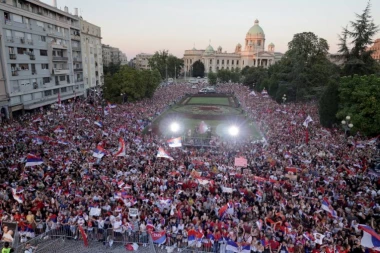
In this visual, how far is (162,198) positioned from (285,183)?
22.4 ft

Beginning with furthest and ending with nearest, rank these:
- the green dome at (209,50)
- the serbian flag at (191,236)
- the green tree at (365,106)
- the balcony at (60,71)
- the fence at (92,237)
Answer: the green dome at (209,50)
the balcony at (60,71)
the green tree at (365,106)
the fence at (92,237)
the serbian flag at (191,236)

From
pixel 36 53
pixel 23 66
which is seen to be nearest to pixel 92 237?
pixel 23 66

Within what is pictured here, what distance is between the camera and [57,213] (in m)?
12.6

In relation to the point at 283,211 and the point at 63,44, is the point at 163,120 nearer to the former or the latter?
the point at 63,44

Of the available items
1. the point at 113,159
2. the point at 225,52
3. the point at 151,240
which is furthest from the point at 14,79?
the point at 225,52

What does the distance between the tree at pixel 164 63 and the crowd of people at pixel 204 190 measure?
272 ft

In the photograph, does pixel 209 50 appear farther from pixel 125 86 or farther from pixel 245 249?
pixel 245 249

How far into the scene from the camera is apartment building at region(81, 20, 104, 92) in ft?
190

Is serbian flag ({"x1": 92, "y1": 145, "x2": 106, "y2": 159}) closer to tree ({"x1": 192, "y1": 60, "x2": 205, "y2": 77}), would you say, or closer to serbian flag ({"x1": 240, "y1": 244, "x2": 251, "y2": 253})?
serbian flag ({"x1": 240, "y1": 244, "x2": 251, "y2": 253})

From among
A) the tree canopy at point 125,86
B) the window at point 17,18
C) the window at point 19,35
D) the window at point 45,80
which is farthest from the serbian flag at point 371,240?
the window at point 45,80

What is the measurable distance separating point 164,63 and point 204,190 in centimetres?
9575

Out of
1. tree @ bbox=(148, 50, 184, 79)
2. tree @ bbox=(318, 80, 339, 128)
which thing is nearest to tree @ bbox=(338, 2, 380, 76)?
tree @ bbox=(318, 80, 339, 128)

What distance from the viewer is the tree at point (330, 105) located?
30.5 metres

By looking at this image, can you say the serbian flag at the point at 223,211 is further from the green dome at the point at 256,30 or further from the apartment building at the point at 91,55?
the green dome at the point at 256,30
